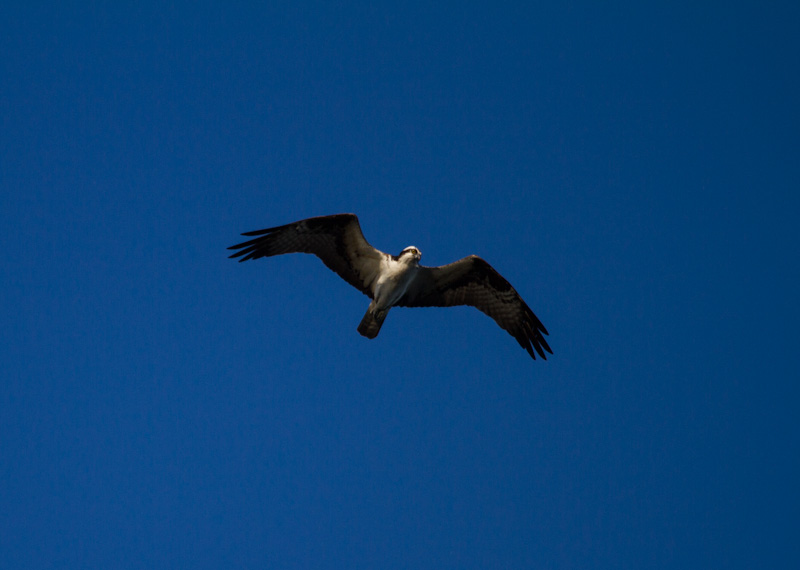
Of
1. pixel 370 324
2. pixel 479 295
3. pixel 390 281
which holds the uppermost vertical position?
pixel 479 295

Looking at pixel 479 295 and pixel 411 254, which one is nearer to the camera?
pixel 411 254

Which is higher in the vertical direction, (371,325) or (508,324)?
(508,324)

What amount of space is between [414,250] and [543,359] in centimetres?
360

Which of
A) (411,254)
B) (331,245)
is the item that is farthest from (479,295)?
(331,245)

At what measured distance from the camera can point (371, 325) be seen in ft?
48.5

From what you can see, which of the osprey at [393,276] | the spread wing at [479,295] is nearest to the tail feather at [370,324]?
the osprey at [393,276]

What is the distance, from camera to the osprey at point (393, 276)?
14.7m

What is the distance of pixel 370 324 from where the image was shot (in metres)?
14.8

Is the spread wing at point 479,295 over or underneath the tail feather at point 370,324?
over

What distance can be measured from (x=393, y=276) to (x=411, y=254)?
529 mm

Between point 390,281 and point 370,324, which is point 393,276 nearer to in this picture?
point 390,281

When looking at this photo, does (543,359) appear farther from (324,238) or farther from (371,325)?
(324,238)

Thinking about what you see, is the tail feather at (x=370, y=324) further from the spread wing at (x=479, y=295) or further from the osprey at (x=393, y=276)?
the spread wing at (x=479, y=295)

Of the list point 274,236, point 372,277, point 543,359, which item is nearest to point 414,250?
point 372,277
